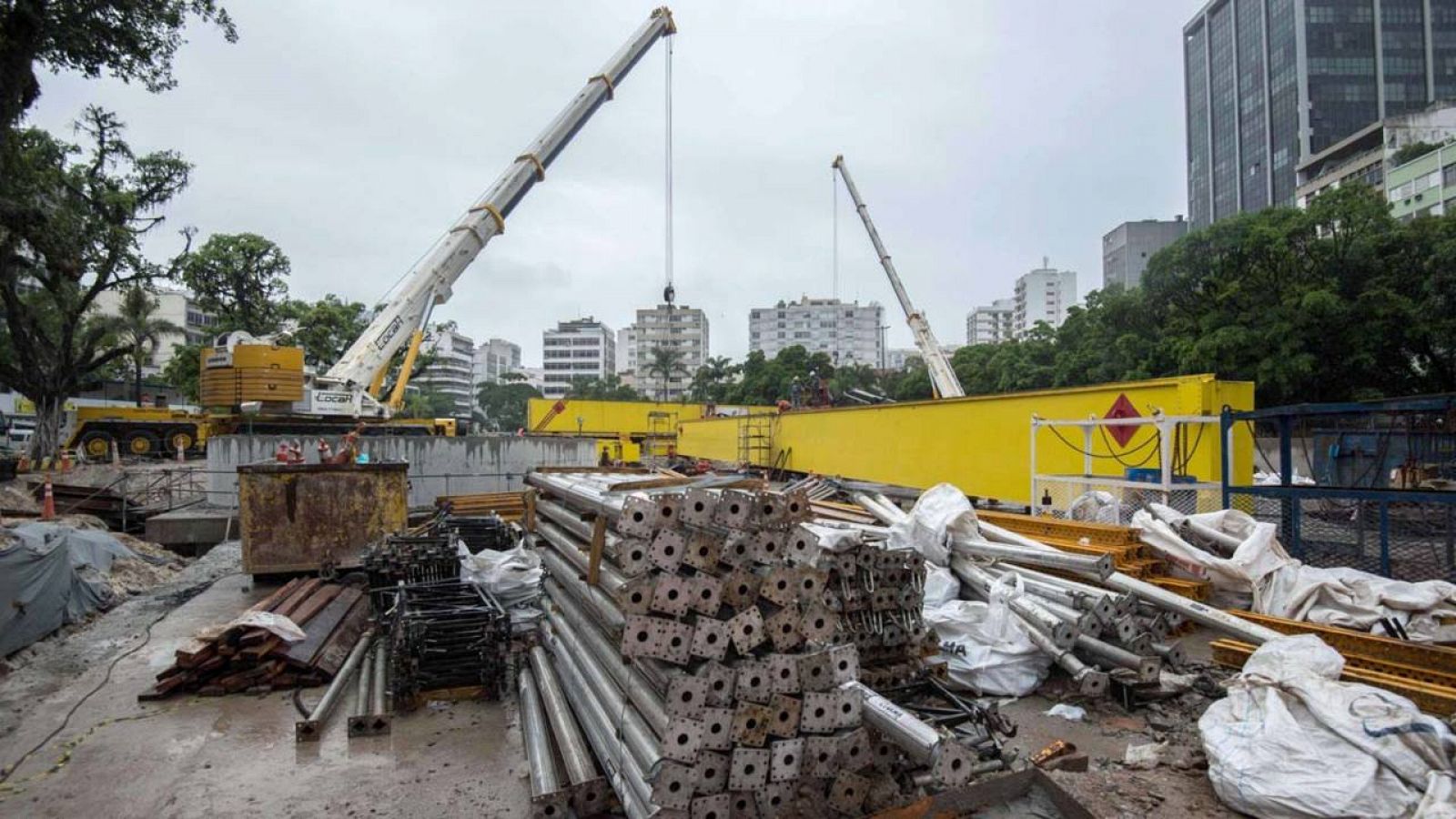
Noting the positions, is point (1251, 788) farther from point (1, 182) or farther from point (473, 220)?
point (473, 220)

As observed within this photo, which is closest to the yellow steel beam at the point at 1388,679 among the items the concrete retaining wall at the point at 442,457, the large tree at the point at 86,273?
the concrete retaining wall at the point at 442,457

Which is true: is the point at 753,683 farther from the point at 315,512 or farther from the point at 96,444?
the point at 96,444

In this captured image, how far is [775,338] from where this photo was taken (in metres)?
137

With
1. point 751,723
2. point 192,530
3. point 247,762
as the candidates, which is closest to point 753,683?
point 751,723

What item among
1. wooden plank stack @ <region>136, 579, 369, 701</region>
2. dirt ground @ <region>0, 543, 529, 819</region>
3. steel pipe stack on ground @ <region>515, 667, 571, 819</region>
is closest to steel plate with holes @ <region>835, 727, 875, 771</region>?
steel pipe stack on ground @ <region>515, 667, 571, 819</region>

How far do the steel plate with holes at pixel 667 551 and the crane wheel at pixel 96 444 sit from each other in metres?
30.6

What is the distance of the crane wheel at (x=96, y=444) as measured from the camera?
2508 centimetres

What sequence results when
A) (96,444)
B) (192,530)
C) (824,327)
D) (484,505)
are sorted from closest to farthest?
(484,505) < (192,530) < (96,444) < (824,327)

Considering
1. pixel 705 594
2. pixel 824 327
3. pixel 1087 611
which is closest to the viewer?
pixel 705 594

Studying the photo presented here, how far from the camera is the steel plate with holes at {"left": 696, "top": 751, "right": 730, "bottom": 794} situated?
9.44ft

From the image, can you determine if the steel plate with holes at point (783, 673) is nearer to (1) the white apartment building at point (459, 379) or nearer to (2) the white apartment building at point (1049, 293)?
(1) the white apartment building at point (459, 379)

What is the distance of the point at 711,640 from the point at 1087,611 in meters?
3.54

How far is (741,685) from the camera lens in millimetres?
2965

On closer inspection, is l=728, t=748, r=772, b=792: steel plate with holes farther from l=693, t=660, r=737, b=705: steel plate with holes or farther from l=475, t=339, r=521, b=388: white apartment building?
l=475, t=339, r=521, b=388: white apartment building
